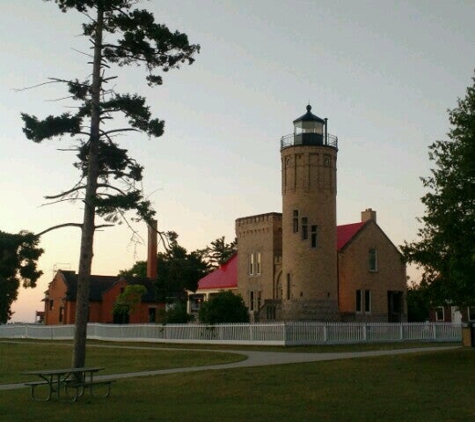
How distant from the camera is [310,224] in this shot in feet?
141

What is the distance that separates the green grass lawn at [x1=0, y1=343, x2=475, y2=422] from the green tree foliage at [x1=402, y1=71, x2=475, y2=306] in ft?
8.40

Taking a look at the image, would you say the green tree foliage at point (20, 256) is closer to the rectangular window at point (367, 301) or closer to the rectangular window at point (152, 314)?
the rectangular window at point (367, 301)

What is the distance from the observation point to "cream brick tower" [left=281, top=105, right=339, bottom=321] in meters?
42.5

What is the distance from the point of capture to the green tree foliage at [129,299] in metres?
58.3

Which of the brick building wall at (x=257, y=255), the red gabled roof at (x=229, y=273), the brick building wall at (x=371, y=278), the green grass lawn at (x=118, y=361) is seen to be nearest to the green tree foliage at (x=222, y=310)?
the green grass lawn at (x=118, y=361)

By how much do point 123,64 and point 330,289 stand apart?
26.1 m

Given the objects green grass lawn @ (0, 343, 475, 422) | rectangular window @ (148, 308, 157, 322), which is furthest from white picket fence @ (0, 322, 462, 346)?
rectangular window @ (148, 308, 157, 322)

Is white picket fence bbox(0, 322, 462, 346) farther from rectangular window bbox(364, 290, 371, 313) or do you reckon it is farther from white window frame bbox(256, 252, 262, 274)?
white window frame bbox(256, 252, 262, 274)

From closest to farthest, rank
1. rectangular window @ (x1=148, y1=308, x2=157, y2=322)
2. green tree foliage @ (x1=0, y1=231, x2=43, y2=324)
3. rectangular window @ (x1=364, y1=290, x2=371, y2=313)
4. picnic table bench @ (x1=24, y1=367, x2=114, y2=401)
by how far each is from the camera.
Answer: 1. picnic table bench @ (x1=24, y1=367, x2=114, y2=401)
2. green tree foliage @ (x1=0, y1=231, x2=43, y2=324)
3. rectangular window @ (x1=364, y1=290, x2=371, y2=313)
4. rectangular window @ (x1=148, y1=308, x2=157, y2=322)

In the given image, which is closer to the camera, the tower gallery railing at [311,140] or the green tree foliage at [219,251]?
the tower gallery railing at [311,140]

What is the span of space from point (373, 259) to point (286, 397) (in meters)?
35.5

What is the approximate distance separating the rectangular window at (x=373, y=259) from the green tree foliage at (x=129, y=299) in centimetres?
2063

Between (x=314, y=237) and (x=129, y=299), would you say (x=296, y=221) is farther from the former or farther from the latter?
(x=129, y=299)

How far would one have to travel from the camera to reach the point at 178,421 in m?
11.8
